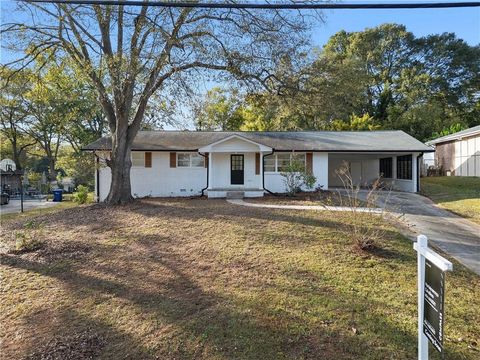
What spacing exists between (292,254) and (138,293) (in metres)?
3.13

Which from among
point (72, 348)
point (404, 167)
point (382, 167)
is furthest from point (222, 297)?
point (382, 167)

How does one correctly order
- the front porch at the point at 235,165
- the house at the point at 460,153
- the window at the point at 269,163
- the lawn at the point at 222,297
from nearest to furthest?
the lawn at the point at 222,297
the front porch at the point at 235,165
the window at the point at 269,163
the house at the point at 460,153

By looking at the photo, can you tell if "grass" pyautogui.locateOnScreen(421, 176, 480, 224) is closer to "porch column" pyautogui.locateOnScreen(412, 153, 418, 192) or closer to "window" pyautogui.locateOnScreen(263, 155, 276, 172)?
"porch column" pyautogui.locateOnScreen(412, 153, 418, 192)

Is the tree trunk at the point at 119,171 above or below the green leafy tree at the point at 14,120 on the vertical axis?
below

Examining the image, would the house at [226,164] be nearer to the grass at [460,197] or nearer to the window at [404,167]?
the window at [404,167]

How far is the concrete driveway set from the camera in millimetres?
6934

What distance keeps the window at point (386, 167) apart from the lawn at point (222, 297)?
593 inches

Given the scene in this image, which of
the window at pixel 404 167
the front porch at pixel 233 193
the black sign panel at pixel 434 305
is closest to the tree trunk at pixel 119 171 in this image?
the front porch at pixel 233 193

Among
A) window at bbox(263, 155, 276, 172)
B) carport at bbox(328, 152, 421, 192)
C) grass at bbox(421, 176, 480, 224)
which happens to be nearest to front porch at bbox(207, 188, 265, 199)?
window at bbox(263, 155, 276, 172)

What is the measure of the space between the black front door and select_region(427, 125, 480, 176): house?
53.9ft

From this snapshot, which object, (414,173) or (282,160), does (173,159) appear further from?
(414,173)

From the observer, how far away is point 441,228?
29.8 feet

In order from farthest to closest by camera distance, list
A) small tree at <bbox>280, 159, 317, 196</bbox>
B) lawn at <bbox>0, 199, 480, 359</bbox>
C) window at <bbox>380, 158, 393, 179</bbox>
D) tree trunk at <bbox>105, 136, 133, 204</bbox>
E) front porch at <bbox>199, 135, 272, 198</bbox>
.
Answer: window at <bbox>380, 158, 393, 179</bbox>
front porch at <bbox>199, 135, 272, 198</bbox>
small tree at <bbox>280, 159, 317, 196</bbox>
tree trunk at <bbox>105, 136, 133, 204</bbox>
lawn at <bbox>0, 199, 480, 359</bbox>

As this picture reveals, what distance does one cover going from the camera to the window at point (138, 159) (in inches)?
693
